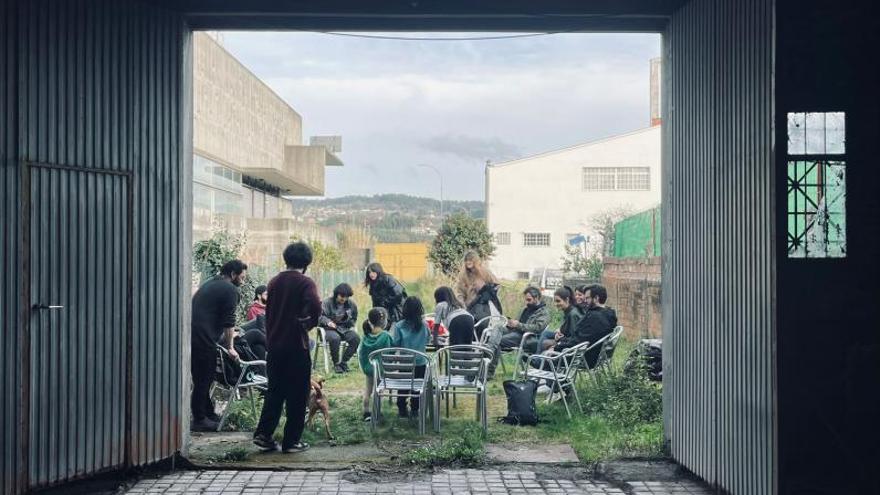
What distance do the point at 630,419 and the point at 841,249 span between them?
410cm

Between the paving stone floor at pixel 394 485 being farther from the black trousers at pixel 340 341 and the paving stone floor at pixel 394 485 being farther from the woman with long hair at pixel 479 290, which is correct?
the black trousers at pixel 340 341

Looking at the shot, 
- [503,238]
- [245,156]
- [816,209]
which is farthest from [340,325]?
[503,238]

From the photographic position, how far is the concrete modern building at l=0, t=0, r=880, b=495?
544cm

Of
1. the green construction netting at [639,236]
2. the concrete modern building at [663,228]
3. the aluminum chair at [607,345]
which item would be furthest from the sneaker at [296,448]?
the green construction netting at [639,236]

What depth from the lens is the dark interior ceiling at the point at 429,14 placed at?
24.7 feet

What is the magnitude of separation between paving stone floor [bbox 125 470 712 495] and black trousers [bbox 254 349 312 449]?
0.74m

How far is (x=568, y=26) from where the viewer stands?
26.1ft

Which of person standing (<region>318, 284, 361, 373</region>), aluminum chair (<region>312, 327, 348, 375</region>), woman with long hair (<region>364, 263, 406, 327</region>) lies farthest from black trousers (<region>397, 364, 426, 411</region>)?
person standing (<region>318, 284, 361, 373</region>)

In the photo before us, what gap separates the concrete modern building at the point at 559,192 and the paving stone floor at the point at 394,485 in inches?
1393

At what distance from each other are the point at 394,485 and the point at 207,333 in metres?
2.82

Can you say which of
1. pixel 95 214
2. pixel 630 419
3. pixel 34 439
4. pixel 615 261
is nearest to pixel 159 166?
pixel 95 214

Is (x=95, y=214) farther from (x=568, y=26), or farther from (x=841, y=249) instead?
(x=841, y=249)

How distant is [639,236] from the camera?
17.4 m

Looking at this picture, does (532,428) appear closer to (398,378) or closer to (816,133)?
(398,378)
